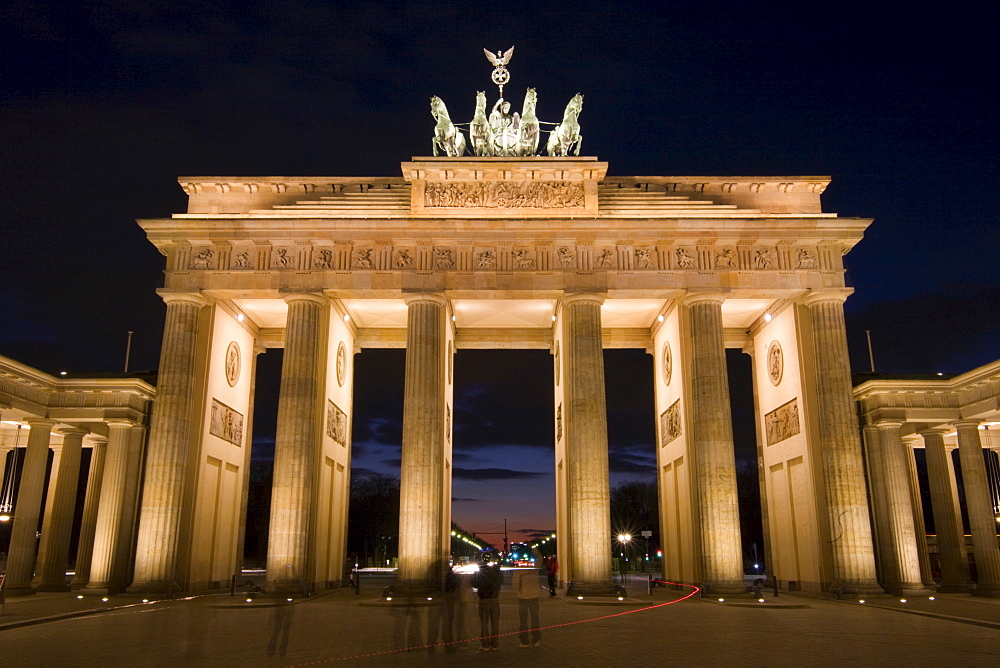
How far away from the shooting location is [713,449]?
28172 mm

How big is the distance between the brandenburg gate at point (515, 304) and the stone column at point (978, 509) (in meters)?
5.08

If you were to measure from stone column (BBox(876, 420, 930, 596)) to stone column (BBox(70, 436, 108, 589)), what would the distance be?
30.6m

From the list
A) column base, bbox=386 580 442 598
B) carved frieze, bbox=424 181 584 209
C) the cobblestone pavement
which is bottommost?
the cobblestone pavement

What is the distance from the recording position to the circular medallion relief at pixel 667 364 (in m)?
33.4

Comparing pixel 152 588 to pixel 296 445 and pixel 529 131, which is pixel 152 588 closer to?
pixel 296 445

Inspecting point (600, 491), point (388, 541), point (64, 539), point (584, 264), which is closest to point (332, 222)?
point (584, 264)

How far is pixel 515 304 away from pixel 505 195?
16.1 ft

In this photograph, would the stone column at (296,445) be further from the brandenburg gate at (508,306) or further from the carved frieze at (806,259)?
the carved frieze at (806,259)

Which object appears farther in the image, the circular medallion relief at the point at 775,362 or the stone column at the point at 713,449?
the circular medallion relief at the point at 775,362

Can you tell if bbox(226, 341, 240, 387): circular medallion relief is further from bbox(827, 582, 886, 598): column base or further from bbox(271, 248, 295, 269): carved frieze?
bbox(827, 582, 886, 598): column base

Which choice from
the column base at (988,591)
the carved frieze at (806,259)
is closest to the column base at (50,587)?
the carved frieze at (806,259)

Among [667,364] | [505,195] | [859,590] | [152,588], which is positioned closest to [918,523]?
[859,590]

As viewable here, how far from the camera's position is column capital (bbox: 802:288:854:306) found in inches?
1153

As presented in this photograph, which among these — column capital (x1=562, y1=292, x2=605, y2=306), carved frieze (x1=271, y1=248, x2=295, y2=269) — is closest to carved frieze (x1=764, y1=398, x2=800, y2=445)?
column capital (x1=562, y1=292, x2=605, y2=306)
